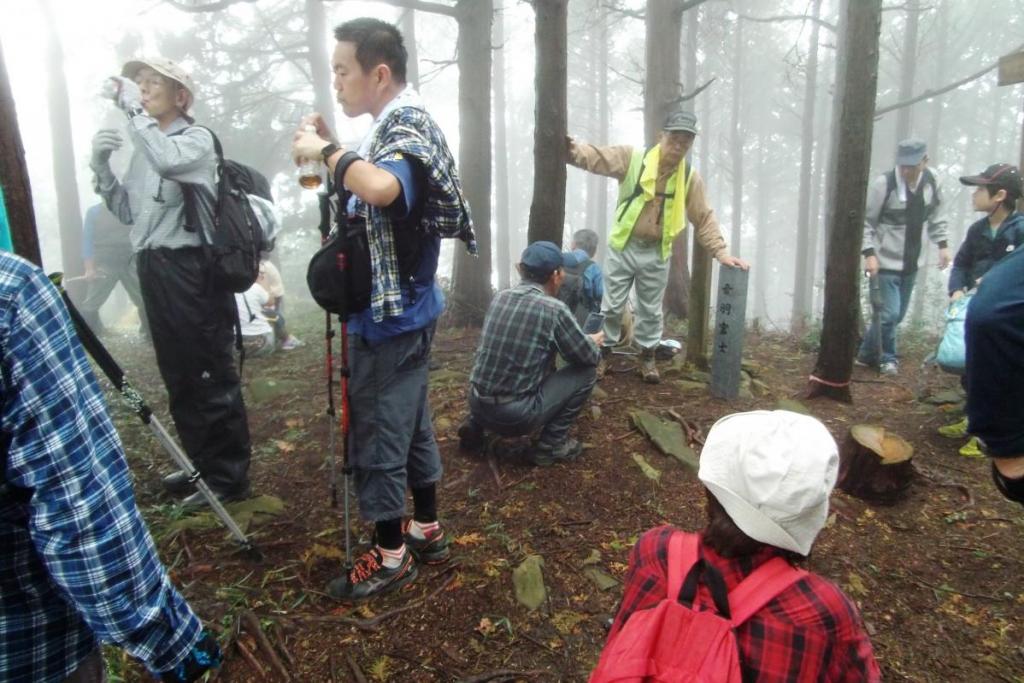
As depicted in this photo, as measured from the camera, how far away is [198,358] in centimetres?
351

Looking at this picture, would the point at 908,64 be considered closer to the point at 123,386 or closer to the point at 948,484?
the point at 948,484

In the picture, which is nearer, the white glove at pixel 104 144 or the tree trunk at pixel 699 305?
the white glove at pixel 104 144

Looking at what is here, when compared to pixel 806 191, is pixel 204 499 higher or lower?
lower

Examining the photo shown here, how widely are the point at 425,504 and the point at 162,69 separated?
293 cm

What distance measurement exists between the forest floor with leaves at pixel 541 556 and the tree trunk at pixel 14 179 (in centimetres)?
180

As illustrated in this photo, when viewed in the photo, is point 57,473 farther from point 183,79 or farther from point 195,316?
point 183,79

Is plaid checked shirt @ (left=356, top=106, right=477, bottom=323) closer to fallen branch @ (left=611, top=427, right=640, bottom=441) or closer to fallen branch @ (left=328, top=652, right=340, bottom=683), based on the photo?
fallen branch @ (left=328, top=652, right=340, bottom=683)

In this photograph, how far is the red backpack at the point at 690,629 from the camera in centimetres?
123

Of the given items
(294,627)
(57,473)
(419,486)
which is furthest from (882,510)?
(57,473)

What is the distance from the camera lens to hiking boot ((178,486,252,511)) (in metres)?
3.66

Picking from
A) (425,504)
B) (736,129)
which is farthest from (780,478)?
(736,129)

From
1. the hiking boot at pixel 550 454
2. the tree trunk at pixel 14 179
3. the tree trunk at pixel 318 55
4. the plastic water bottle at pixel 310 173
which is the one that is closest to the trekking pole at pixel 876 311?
the hiking boot at pixel 550 454

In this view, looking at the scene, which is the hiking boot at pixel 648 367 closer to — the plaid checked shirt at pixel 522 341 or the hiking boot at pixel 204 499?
the plaid checked shirt at pixel 522 341

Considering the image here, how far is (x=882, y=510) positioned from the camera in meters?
3.86
